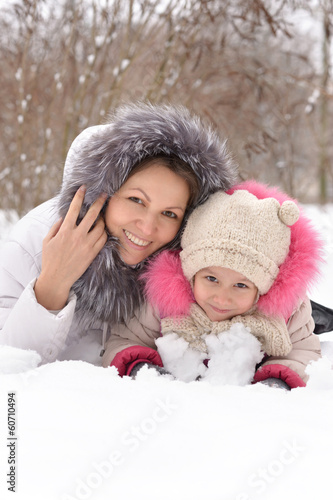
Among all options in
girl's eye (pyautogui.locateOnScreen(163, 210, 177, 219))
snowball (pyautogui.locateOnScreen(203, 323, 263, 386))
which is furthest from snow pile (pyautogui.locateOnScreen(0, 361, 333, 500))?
girl's eye (pyautogui.locateOnScreen(163, 210, 177, 219))

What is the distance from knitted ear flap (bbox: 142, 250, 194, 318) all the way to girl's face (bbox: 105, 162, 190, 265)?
0.08 metres

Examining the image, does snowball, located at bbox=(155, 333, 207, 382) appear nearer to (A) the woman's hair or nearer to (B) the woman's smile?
(B) the woman's smile

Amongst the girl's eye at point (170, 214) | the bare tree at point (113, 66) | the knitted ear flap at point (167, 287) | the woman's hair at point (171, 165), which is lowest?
the knitted ear flap at point (167, 287)

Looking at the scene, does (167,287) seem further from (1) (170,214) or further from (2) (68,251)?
(2) (68,251)

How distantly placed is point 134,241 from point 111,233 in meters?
0.10

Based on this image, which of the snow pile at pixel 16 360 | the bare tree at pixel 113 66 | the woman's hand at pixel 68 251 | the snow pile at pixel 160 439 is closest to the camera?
the snow pile at pixel 160 439

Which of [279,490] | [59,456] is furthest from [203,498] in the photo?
[59,456]

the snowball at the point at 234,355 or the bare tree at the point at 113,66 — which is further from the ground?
the bare tree at the point at 113,66

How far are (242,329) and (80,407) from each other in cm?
74

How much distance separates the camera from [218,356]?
1.71m

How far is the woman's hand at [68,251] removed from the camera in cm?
166

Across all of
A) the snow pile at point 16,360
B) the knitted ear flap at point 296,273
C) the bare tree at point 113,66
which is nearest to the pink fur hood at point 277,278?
the knitted ear flap at point 296,273

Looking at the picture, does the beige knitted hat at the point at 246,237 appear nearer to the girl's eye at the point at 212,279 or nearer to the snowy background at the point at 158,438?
the girl's eye at the point at 212,279

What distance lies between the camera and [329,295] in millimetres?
2938
